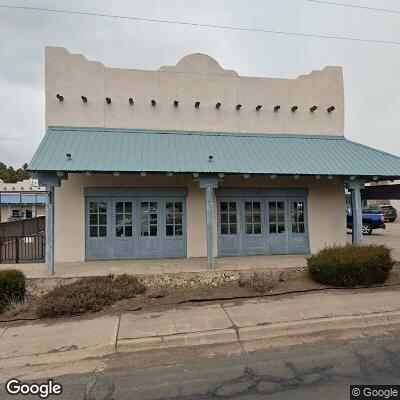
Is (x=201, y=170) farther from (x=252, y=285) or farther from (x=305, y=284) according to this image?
(x=305, y=284)

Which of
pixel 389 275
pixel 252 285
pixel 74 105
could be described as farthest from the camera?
pixel 74 105

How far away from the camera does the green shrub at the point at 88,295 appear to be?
20.6 feet

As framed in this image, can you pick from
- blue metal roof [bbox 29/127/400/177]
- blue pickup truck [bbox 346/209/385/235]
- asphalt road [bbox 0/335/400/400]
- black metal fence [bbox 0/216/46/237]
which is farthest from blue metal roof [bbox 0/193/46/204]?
asphalt road [bbox 0/335/400/400]

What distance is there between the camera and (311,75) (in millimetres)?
11867

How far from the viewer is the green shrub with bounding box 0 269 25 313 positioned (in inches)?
261

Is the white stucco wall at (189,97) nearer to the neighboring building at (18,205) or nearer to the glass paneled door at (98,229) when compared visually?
the glass paneled door at (98,229)

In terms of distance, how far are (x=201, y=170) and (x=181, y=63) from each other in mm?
4708

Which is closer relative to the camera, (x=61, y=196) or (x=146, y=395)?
(x=146, y=395)

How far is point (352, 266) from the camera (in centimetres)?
782

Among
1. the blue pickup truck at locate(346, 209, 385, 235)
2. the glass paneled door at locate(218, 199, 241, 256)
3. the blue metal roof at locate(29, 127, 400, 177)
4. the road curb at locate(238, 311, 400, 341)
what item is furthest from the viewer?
the blue pickup truck at locate(346, 209, 385, 235)

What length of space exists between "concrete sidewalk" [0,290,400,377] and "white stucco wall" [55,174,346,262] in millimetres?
4172

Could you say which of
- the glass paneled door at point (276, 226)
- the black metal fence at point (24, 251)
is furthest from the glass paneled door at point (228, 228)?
the black metal fence at point (24, 251)

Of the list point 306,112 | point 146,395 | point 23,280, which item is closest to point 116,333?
point 146,395

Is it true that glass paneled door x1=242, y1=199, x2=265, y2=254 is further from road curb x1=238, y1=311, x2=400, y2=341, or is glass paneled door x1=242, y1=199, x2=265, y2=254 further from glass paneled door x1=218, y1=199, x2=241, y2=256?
road curb x1=238, y1=311, x2=400, y2=341
